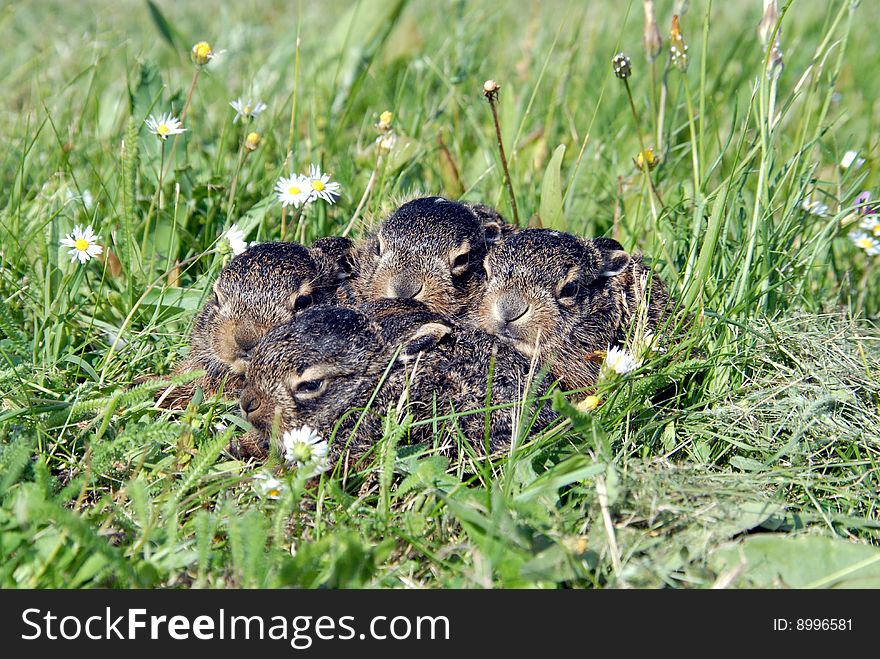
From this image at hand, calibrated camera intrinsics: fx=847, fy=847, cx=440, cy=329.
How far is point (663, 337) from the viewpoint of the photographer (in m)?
4.45

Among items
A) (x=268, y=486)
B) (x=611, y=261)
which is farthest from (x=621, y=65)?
(x=268, y=486)

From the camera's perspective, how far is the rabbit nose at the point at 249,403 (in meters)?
3.96

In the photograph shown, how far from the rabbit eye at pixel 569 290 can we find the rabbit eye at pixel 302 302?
135cm

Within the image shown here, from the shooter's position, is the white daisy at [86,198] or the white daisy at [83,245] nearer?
the white daisy at [83,245]

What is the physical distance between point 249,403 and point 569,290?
5.93 feet

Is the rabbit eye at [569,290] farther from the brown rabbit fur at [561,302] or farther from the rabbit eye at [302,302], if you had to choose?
the rabbit eye at [302,302]

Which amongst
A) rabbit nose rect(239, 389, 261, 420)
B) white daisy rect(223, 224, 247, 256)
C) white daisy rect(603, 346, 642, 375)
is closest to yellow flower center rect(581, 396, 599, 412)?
white daisy rect(603, 346, 642, 375)

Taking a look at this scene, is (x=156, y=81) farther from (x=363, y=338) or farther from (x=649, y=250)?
(x=649, y=250)

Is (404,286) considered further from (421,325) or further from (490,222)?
(490,222)

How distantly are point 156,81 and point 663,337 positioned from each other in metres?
3.66

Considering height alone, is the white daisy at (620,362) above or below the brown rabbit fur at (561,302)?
below

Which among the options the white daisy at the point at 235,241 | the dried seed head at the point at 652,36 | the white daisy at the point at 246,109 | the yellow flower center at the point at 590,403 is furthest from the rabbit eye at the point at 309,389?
the dried seed head at the point at 652,36

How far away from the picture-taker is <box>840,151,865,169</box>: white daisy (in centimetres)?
514

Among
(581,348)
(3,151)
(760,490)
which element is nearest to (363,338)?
(581,348)
